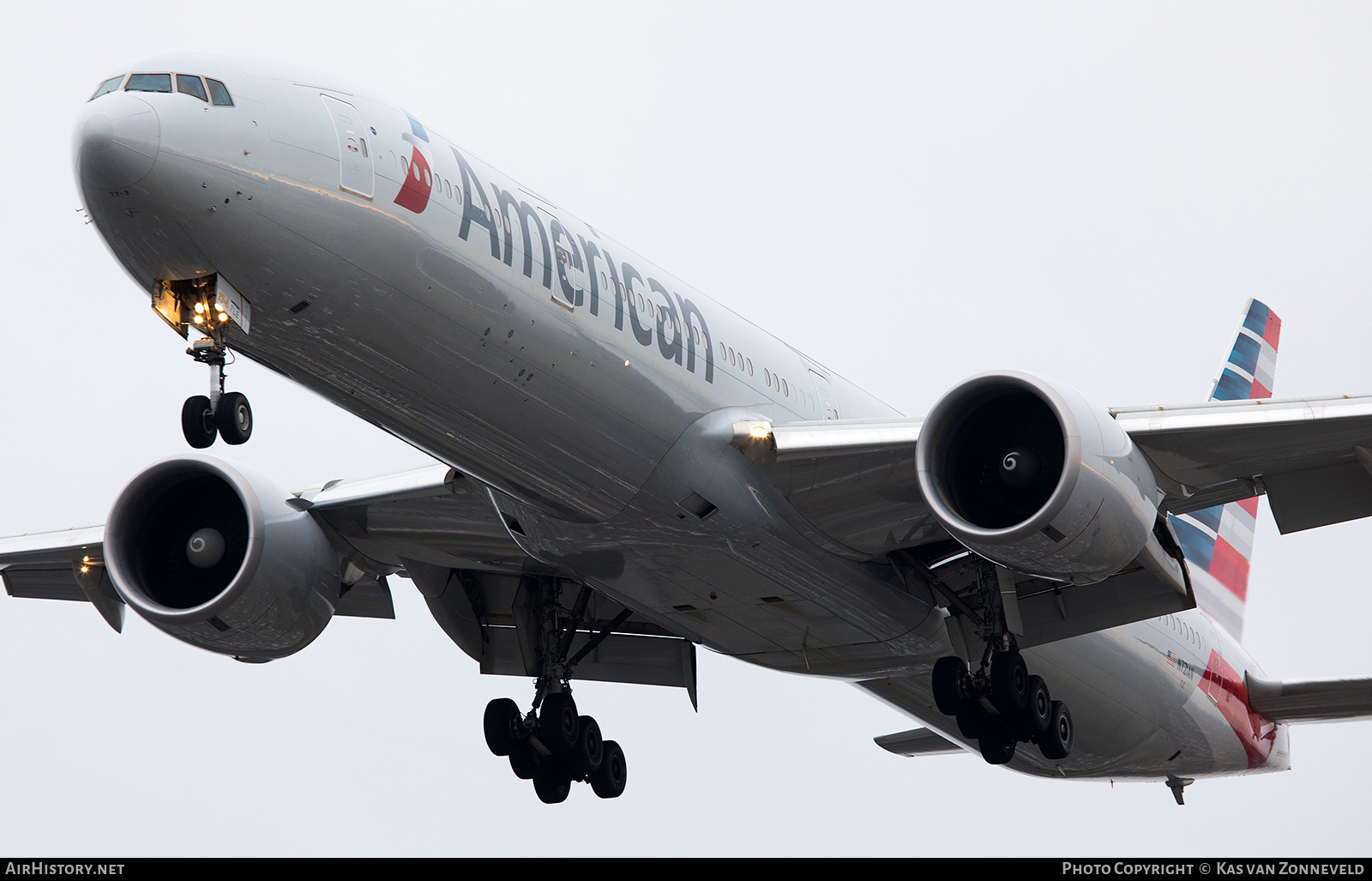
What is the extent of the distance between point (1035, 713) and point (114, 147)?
1160 centimetres

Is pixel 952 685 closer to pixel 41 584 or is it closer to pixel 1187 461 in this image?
pixel 1187 461

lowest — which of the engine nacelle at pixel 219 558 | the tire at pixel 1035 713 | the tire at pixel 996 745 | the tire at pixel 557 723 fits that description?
the tire at pixel 996 745

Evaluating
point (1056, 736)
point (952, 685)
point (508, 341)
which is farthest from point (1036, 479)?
point (508, 341)

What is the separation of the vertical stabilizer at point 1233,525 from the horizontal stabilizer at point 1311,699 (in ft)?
5.70

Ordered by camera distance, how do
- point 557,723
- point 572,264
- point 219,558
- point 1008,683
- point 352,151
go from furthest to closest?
point 557,723 → point 219,558 → point 1008,683 → point 572,264 → point 352,151

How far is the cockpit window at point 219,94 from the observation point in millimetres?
11695

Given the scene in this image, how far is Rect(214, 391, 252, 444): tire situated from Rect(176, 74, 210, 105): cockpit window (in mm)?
2319

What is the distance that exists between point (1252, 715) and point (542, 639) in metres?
10.8

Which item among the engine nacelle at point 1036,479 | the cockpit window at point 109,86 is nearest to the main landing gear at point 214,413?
the cockpit window at point 109,86

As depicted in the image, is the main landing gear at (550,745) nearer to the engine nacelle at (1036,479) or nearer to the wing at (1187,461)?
the wing at (1187,461)

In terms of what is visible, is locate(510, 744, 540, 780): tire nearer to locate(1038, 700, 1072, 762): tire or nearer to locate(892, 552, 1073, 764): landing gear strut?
locate(892, 552, 1073, 764): landing gear strut

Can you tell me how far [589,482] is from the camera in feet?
47.1

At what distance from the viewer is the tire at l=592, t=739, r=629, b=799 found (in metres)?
19.0

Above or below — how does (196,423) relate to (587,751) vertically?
above
